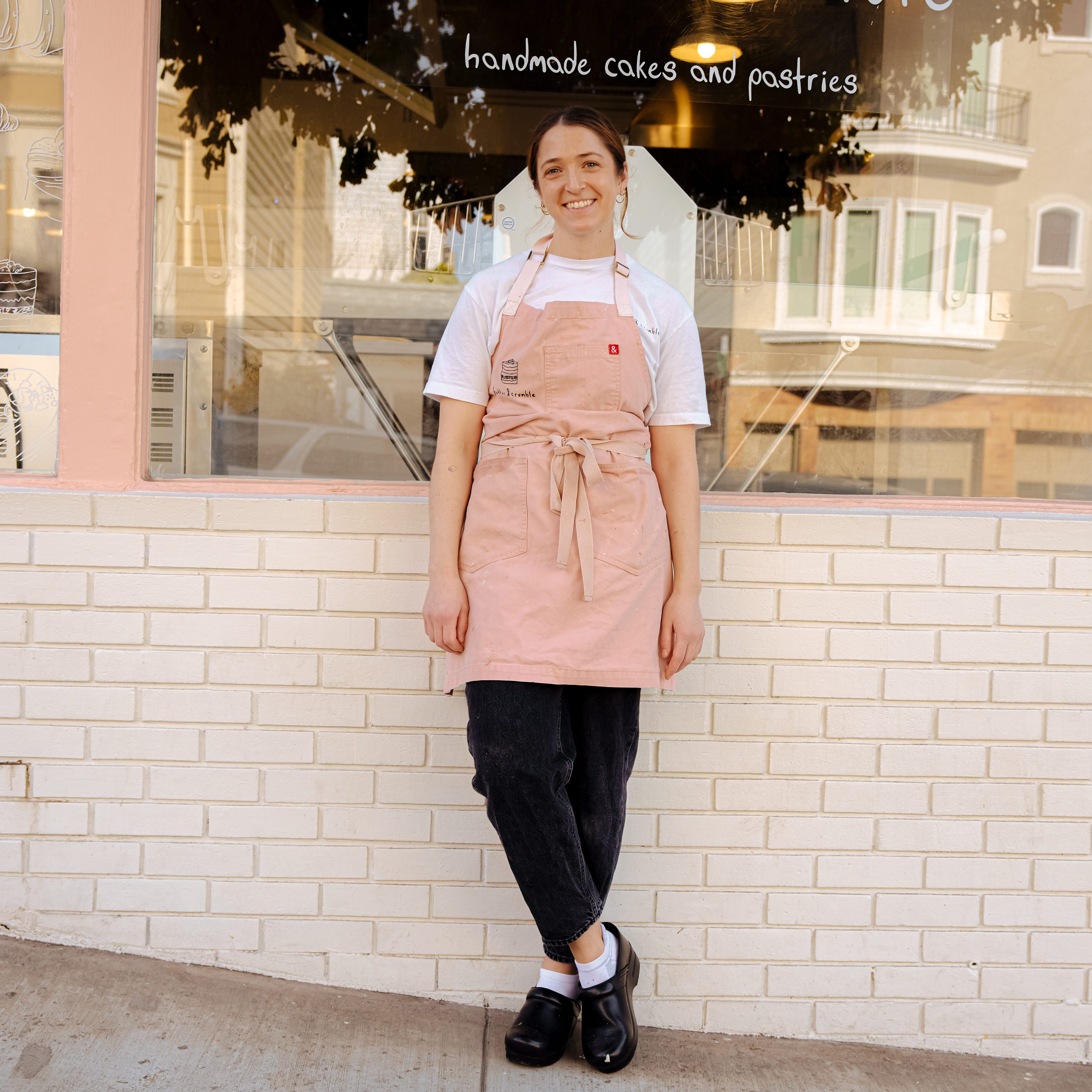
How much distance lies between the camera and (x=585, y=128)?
6.63ft

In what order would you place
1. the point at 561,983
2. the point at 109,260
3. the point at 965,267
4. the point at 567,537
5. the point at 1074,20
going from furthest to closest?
1. the point at 965,267
2. the point at 1074,20
3. the point at 109,260
4. the point at 561,983
5. the point at 567,537

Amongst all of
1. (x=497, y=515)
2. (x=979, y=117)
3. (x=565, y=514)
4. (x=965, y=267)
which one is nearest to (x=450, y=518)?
(x=497, y=515)

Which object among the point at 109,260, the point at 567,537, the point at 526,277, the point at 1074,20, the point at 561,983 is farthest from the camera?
the point at 1074,20

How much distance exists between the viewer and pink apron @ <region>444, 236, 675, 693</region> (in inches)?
77.2

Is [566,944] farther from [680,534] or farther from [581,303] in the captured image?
[581,303]

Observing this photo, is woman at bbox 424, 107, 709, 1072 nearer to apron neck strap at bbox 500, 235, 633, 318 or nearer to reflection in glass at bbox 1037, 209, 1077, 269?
apron neck strap at bbox 500, 235, 633, 318

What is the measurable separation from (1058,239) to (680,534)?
58.6 inches

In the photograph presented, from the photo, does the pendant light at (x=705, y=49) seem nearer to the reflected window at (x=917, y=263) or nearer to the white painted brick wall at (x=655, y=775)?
the reflected window at (x=917, y=263)

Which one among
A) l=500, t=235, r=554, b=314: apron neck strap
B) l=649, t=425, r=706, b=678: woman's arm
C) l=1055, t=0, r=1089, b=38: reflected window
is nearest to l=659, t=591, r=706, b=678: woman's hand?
l=649, t=425, r=706, b=678: woman's arm

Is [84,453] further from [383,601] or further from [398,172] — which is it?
[398,172]

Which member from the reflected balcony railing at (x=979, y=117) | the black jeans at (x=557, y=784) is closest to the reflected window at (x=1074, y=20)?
the reflected balcony railing at (x=979, y=117)

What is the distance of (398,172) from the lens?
303 centimetres

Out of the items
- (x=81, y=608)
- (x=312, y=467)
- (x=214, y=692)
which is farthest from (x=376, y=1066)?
(x=312, y=467)

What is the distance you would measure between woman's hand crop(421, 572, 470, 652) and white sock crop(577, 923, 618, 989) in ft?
2.14
